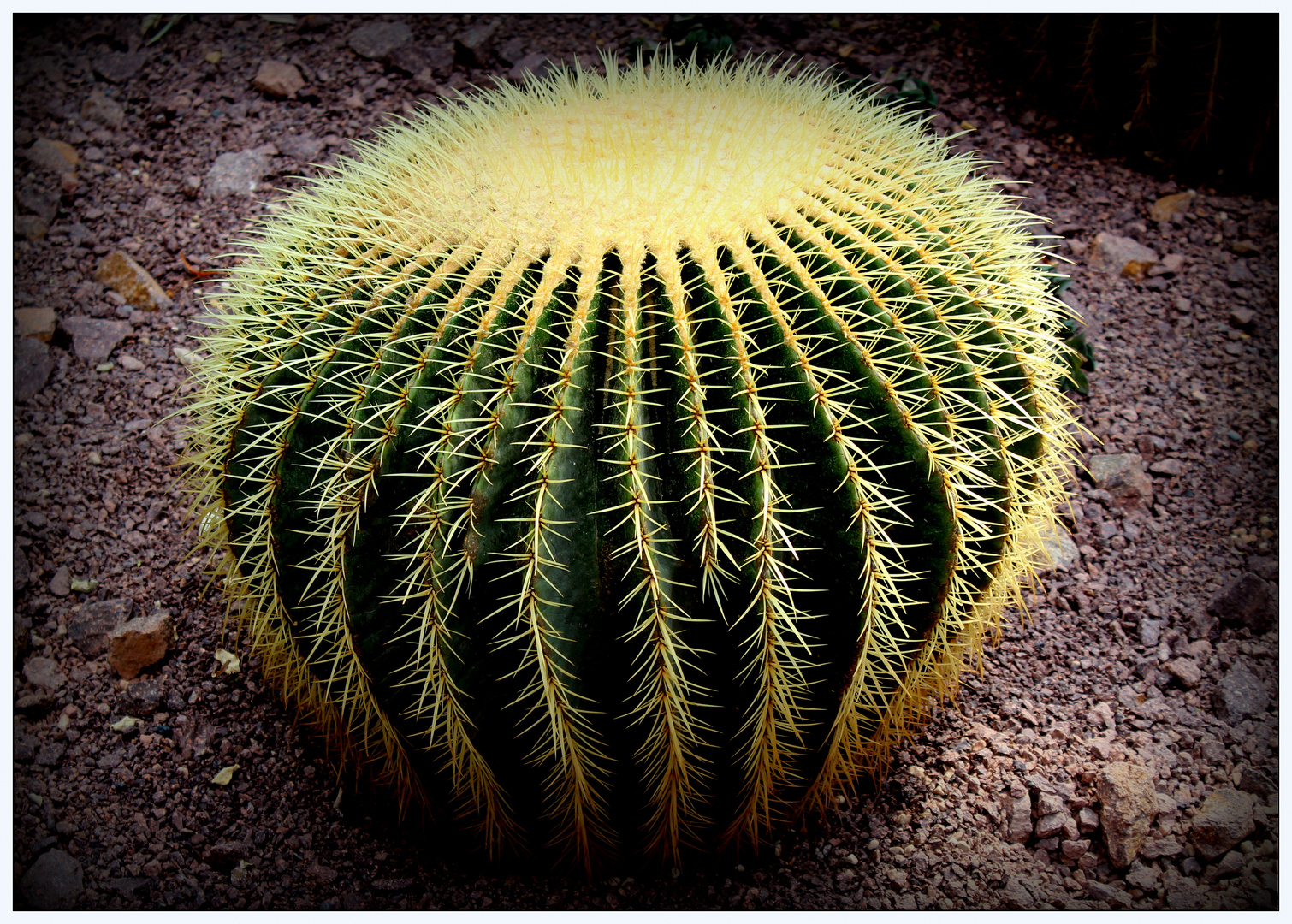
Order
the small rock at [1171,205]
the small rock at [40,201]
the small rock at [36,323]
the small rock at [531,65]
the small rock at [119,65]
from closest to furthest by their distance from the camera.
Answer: the small rock at [36,323], the small rock at [40,201], the small rock at [1171,205], the small rock at [119,65], the small rock at [531,65]

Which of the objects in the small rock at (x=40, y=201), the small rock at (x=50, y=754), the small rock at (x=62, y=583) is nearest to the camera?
the small rock at (x=50, y=754)

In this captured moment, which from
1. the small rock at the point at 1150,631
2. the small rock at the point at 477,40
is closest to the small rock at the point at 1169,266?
the small rock at the point at 1150,631

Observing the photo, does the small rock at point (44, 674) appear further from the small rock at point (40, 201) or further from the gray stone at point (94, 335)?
the small rock at point (40, 201)

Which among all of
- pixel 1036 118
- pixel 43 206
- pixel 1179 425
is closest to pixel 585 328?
pixel 1179 425

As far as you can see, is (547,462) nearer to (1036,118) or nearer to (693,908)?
(693,908)

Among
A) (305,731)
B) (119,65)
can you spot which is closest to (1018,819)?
(305,731)

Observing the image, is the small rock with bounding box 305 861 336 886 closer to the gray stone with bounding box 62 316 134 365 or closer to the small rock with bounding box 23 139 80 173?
the gray stone with bounding box 62 316 134 365

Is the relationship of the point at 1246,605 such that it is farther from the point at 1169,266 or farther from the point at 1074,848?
the point at 1169,266
